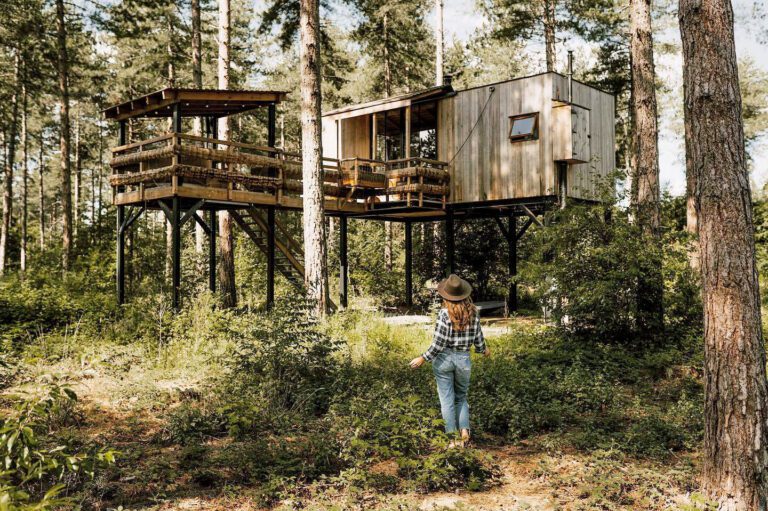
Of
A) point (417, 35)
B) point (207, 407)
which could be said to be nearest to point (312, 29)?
point (207, 407)

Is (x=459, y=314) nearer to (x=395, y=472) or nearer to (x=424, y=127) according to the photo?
(x=395, y=472)

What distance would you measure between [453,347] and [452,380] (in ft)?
1.24

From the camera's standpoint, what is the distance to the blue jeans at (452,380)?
6422 mm

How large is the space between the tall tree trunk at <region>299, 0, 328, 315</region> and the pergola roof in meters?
2.94

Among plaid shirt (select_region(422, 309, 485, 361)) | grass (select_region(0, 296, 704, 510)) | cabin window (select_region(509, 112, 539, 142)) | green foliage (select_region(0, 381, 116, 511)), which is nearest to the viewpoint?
green foliage (select_region(0, 381, 116, 511))

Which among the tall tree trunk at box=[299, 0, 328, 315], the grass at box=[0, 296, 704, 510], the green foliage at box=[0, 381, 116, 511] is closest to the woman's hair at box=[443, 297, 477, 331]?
the grass at box=[0, 296, 704, 510]

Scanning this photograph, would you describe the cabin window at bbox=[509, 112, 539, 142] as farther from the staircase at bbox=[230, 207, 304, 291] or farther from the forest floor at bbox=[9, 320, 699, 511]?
the forest floor at bbox=[9, 320, 699, 511]

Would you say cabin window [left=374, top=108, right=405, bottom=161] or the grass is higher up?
cabin window [left=374, top=108, right=405, bottom=161]

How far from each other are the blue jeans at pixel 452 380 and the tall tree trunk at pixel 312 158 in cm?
529

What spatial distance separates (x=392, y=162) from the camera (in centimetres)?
1775

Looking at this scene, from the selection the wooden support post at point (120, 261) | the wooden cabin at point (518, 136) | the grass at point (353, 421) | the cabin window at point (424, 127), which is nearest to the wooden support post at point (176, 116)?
the wooden support post at point (120, 261)

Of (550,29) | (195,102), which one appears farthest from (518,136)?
(550,29)

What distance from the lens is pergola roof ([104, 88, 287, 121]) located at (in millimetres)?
13779

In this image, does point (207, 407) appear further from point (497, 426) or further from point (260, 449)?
point (497, 426)
